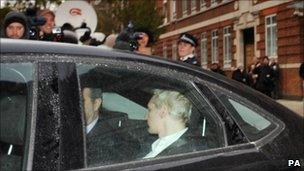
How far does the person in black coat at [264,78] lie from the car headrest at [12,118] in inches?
584

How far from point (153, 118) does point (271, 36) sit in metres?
23.4

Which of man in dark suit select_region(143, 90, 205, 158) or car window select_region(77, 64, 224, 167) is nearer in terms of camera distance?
car window select_region(77, 64, 224, 167)

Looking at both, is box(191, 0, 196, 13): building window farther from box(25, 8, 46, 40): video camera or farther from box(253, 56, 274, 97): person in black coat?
→ box(25, 8, 46, 40): video camera

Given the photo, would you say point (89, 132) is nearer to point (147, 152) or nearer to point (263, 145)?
point (147, 152)

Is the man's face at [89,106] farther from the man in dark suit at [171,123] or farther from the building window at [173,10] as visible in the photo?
the building window at [173,10]

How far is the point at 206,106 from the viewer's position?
9.43 feet

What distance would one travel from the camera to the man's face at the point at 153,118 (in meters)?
2.80

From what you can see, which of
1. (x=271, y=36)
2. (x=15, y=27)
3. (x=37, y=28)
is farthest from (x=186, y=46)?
(x=271, y=36)

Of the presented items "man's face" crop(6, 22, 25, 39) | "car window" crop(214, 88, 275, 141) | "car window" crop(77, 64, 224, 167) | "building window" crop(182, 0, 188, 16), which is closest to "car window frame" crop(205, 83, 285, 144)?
"car window" crop(214, 88, 275, 141)

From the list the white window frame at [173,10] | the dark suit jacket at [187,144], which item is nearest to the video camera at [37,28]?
the dark suit jacket at [187,144]

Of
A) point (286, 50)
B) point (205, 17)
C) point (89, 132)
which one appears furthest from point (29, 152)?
point (205, 17)

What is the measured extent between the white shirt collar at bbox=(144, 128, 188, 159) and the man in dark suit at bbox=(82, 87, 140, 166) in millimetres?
76

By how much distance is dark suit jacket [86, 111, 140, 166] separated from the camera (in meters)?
2.44

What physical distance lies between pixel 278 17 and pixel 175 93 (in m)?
22.4
